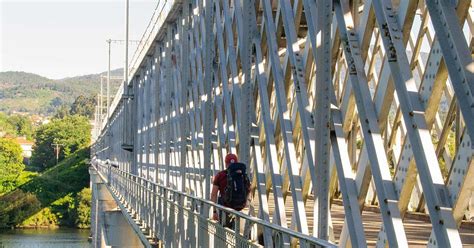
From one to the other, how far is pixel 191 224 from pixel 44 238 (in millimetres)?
85906

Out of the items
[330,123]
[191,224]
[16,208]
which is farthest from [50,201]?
[330,123]

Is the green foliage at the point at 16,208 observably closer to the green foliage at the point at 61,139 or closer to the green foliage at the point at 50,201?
the green foliage at the point at 50,201

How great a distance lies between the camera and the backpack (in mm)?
12719

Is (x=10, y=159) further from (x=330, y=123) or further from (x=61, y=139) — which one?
(x=330, y=123)

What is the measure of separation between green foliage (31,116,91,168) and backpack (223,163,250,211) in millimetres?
179378

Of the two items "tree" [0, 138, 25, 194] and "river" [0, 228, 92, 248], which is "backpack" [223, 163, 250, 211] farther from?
"tree" [0, 138, 25, 194]

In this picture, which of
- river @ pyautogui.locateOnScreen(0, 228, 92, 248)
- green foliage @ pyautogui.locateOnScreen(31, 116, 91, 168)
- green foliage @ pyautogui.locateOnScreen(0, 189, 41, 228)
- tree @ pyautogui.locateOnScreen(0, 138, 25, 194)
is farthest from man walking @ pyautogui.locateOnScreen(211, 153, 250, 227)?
green foliage @ pyautogui.locateOnScreen(31, 116, 91, 168)

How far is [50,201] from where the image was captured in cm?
12225

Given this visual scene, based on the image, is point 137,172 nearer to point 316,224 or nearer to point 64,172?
point 316,224

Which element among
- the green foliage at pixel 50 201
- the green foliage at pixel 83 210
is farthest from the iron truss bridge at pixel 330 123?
the green foliage at pixel 50 201

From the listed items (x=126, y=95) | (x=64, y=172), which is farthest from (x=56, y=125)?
(x=126, y=95)

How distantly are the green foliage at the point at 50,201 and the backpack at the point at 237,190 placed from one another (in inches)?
4103

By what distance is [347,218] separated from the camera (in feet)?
30.0

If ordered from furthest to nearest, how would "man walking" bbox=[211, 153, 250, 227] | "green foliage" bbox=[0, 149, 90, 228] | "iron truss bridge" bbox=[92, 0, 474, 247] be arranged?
1. "green foliage" bbox=[0, 149, 90, 228]
2. "man walking" bbox=[211, 153, 250, 227]
3. "iron truss bridge" bbox=[92, 0, 474, 247]
